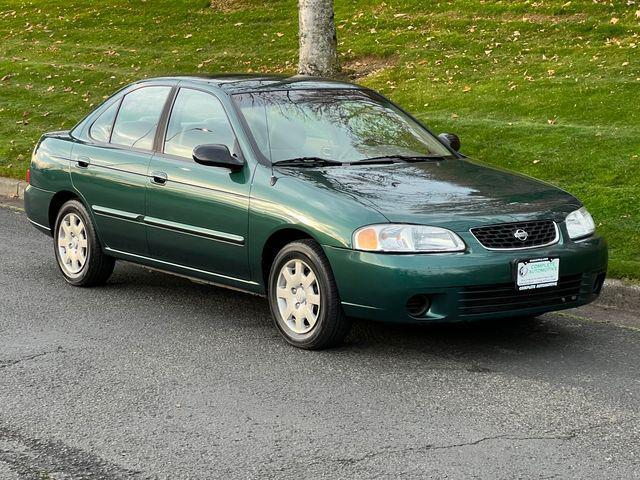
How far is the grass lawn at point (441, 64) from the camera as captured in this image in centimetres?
1173

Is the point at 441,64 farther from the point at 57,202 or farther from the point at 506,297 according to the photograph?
the point at 506,297

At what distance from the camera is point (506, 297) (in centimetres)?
641

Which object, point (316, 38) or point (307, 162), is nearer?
point (307, 162)

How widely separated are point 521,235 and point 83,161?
3442 mm

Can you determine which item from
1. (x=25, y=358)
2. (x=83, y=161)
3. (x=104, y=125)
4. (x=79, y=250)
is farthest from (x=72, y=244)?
(x=25, y=358)

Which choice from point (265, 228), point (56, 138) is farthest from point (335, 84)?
point (56, 138)

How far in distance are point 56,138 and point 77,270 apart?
1056mm

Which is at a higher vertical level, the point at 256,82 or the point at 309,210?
the point at 256,82

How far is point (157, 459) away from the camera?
16.0 feet

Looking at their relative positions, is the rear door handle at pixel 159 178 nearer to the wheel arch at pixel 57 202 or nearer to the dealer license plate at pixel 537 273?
the wheel arch at pixel 57 202

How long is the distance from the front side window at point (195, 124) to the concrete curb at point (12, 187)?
18.2 feet

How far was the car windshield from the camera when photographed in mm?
7301

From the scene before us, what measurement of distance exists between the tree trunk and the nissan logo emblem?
9916mm

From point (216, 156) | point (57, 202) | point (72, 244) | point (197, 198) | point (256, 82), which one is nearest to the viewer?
point (216, 156)
